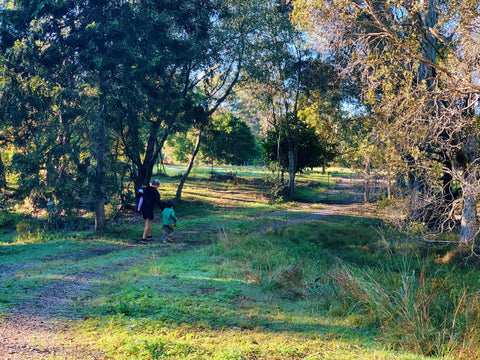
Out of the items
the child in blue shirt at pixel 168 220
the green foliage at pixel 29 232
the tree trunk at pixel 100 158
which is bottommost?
the green foliage at pixel 29 232

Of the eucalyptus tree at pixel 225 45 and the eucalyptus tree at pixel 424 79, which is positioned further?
the eucalyptus tree at pixel 225 45

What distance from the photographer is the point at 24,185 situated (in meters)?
13.5

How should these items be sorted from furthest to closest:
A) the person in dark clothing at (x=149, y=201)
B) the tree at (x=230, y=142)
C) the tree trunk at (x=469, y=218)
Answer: the tree at (x=230, y=142) < the person in dark clothing at (x=149, y=201) < the tree trunk at (x=469, y=218)

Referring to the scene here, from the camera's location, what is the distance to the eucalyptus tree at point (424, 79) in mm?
9680

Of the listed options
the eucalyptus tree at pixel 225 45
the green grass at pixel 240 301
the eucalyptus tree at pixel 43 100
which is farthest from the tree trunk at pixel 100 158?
the eucalyptus tree at pixel 225 45

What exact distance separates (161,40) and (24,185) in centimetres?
700

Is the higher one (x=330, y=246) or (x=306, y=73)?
(x=306, y=73)

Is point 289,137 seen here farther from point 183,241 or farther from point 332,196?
point 183,241

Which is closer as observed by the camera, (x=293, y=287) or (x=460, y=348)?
(x=460, y=348)

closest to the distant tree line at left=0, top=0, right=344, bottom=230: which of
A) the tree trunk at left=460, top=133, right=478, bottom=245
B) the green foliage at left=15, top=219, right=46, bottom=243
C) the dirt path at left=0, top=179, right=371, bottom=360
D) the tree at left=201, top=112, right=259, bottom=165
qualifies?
the green foliage at left=15, top=219, right=46, bottom=243

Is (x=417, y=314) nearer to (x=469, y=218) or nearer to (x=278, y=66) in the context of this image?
(x=469, y=218)

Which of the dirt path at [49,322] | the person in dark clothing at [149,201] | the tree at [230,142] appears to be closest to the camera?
the dirt path at [49,322]

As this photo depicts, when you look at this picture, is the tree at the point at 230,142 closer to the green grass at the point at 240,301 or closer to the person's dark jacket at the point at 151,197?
the person's dark jacket at the point at 151,197

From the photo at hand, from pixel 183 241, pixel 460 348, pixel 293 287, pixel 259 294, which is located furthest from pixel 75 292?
pixel 183 241
